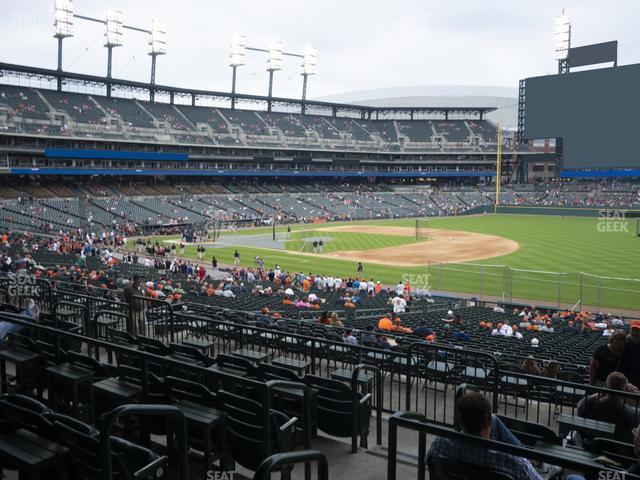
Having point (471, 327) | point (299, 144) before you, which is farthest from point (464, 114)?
point (471, 327)

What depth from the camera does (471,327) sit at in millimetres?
18547

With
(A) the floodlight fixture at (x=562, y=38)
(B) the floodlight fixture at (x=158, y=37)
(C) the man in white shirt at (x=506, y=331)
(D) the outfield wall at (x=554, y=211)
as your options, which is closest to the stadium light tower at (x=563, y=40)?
(A) the floodlight fixture at (x=562, y=38)

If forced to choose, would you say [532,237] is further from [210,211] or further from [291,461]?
[291,461]

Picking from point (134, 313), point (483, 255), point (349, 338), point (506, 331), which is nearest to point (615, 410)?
point (349, 338)

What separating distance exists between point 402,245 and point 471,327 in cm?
3050

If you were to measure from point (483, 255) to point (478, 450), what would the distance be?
40611mm

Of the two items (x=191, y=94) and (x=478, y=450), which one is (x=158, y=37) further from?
(x=478, y=450)

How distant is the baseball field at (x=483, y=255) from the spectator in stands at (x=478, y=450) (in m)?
22.6

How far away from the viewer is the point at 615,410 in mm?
5895

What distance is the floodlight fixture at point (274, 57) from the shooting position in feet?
290

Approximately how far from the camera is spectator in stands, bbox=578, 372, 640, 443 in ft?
19.0

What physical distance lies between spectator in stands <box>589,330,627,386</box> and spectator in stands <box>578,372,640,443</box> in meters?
1.45

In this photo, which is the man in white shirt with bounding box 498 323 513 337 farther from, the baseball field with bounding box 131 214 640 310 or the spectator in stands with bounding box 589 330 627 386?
the spectator in stands with bounding box 589 330 627 386

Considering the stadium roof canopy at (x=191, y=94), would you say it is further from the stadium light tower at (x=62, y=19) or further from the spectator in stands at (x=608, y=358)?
the spectator in stands at (x=608, y=358)
